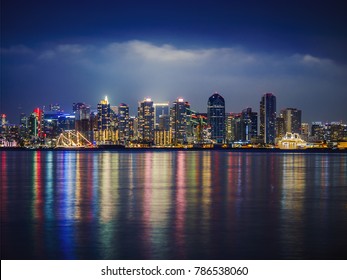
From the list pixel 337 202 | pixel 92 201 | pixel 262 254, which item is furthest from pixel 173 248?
pixel 337 202

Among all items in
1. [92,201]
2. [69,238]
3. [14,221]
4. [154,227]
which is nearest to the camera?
[69,238]

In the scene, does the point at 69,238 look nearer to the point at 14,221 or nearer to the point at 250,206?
the point at 14,221

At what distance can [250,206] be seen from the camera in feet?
85.1

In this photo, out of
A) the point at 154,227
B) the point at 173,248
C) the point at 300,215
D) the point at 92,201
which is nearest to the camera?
the point at 173,248

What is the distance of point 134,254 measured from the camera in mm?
15070

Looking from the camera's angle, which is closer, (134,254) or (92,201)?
(134,254)

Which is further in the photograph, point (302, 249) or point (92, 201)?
point (92, 201)

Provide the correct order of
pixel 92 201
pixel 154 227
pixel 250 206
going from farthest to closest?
1. pixel 92 201
2. pixel 250 206
3. pixel 154 227

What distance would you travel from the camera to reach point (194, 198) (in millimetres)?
29219

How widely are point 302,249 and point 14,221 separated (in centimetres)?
1064

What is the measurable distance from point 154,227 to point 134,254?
14.1ft

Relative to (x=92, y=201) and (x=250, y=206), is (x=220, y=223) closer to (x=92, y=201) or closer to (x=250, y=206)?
(x=250, y=206)
